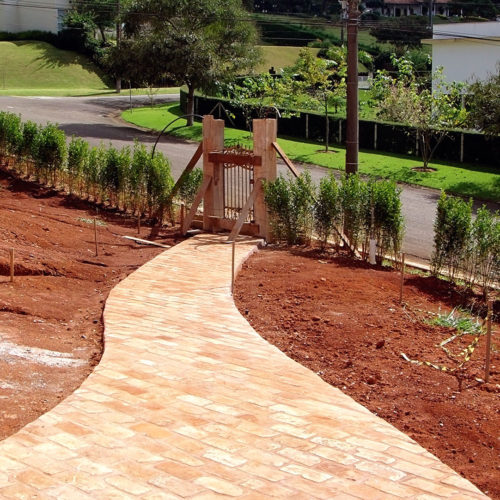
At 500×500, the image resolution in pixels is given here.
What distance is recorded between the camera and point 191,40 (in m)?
37.8

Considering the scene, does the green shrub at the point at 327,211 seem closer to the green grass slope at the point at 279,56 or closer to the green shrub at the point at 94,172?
the green shrub at the point at 94,172

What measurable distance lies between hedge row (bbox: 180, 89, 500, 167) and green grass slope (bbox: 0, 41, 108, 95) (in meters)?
21.0

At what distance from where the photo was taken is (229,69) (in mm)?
39938

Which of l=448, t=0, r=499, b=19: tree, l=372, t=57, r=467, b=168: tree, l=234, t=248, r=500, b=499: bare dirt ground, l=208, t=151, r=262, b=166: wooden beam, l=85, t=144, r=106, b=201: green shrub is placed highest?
l=448, t=0, r=499, b=19: tree

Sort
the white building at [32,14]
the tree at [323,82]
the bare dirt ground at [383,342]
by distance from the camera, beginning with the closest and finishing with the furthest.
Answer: the bare dirt ground at [383,342] → the tree at [323,82] → the white building at [32,14]

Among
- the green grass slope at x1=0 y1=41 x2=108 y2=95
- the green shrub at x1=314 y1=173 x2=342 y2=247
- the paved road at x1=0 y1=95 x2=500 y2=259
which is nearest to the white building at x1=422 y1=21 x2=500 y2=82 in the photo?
the paved road at x1=0 y1=95 x2=500 y2=259

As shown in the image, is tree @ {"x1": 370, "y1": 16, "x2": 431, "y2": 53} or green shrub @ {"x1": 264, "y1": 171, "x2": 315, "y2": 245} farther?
tree @ {"x1": 370, "y1": 16, "x2": 431, "y2": 53}

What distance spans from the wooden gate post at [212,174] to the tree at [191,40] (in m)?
20.7

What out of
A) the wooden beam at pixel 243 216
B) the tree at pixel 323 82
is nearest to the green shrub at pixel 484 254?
the wooden beam at pixel 243 216

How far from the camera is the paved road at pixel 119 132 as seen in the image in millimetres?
21797

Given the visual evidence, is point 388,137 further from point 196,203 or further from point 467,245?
point 467,245

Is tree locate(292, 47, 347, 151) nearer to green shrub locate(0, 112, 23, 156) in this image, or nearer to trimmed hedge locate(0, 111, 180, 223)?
green shrub locate(0, 112, 23, 156)

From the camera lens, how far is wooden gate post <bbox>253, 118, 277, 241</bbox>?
1645 cm

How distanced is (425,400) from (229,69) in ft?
108
